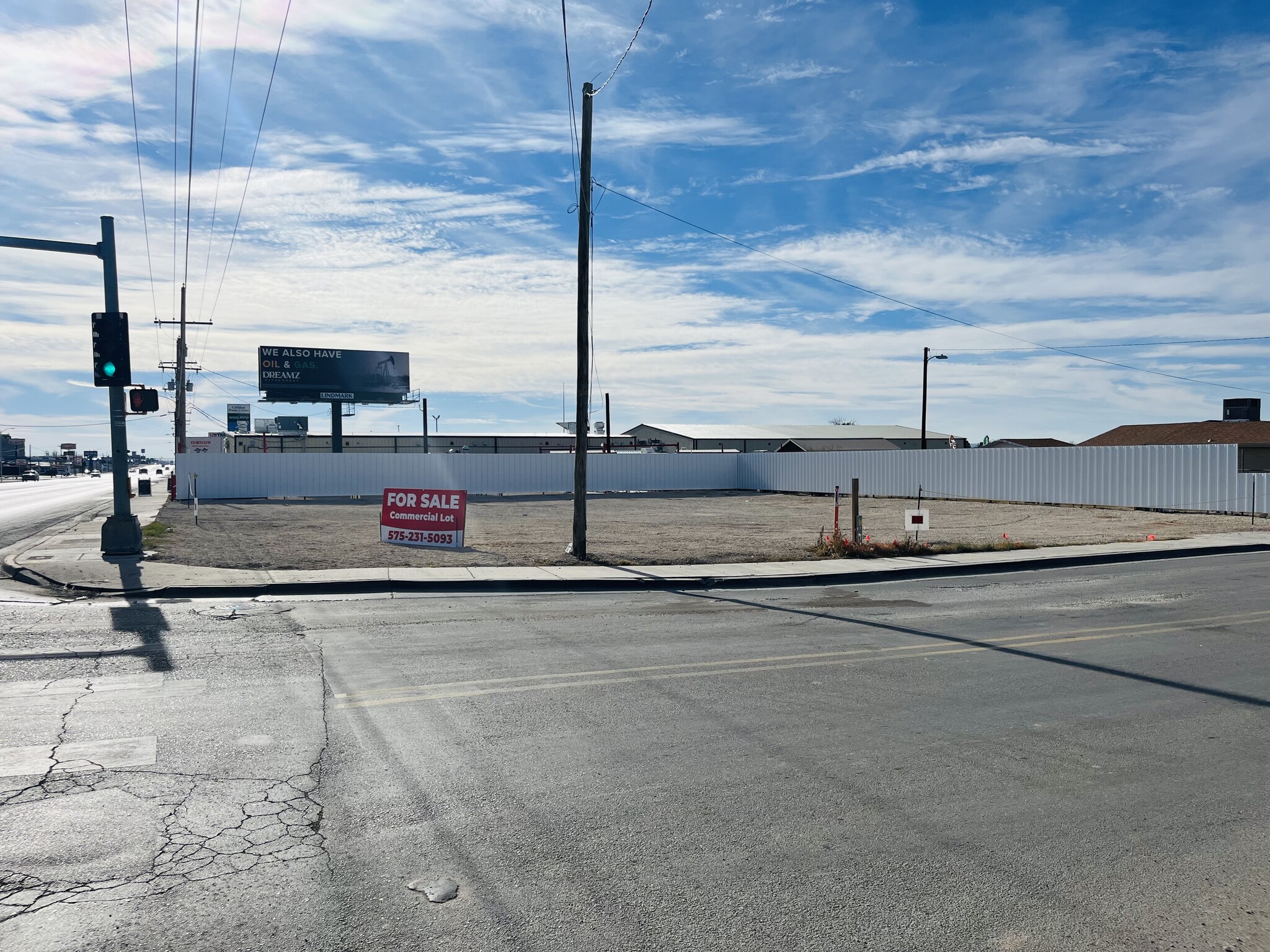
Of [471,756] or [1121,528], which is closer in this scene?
[471,756]

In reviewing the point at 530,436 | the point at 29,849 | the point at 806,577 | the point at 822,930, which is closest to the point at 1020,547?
the point at 806,577

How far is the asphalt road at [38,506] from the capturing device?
25312mm

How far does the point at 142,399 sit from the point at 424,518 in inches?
230

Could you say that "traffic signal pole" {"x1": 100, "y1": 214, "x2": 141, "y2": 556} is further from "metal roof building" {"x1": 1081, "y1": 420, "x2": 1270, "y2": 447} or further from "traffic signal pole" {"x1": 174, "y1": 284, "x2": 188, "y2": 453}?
"metal roof building" {"x1": 1081, "y1": 420, "x2": 1270, "y2": 447}

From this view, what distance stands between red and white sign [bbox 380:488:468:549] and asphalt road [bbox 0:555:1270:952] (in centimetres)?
924

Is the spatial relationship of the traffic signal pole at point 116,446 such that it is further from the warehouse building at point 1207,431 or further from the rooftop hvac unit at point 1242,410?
the rooftop hvac unit at point 1242,410

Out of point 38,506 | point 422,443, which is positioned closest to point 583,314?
point 38,506

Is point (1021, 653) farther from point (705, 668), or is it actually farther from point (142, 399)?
point (142, 399)

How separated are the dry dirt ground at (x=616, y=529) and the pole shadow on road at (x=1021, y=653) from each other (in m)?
5.13

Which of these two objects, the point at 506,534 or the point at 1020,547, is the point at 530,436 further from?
the point at 1020,547

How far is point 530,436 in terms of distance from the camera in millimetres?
86000

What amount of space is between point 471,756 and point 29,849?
93.9 inches

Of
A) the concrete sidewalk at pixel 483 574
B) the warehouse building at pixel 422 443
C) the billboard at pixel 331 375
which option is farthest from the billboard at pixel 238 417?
the concrete sidewalk at pixel 483 574

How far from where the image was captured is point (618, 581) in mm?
14891
